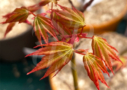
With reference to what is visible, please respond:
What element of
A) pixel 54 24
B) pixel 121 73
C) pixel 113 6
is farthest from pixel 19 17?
pixel 113 6

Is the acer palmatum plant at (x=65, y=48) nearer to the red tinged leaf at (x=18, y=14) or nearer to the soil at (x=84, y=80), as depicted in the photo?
the red tinged leaf at (x=18, y=14)

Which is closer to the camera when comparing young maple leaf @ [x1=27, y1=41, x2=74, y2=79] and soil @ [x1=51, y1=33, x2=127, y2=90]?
young maple leaf @ [x1=27, y1=41, x2=74, y2=79]

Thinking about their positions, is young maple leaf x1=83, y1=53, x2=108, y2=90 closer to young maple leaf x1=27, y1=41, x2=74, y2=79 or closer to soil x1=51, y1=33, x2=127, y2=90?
young maple leaf x1=27, y1=41, x2=74, y2=79

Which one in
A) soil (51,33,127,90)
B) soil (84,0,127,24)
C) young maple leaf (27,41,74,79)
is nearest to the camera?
young maple leaf (27,41,74,79)

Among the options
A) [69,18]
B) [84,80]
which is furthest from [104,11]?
[69,18]

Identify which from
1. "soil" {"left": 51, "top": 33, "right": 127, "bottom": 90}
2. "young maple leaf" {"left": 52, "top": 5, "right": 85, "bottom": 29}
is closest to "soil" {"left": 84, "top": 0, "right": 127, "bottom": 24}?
"soil" {"left": 51, "top": 33, "right": 127, "bottom": 90}

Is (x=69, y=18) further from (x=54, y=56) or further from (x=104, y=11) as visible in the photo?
(x=104, y=11)
